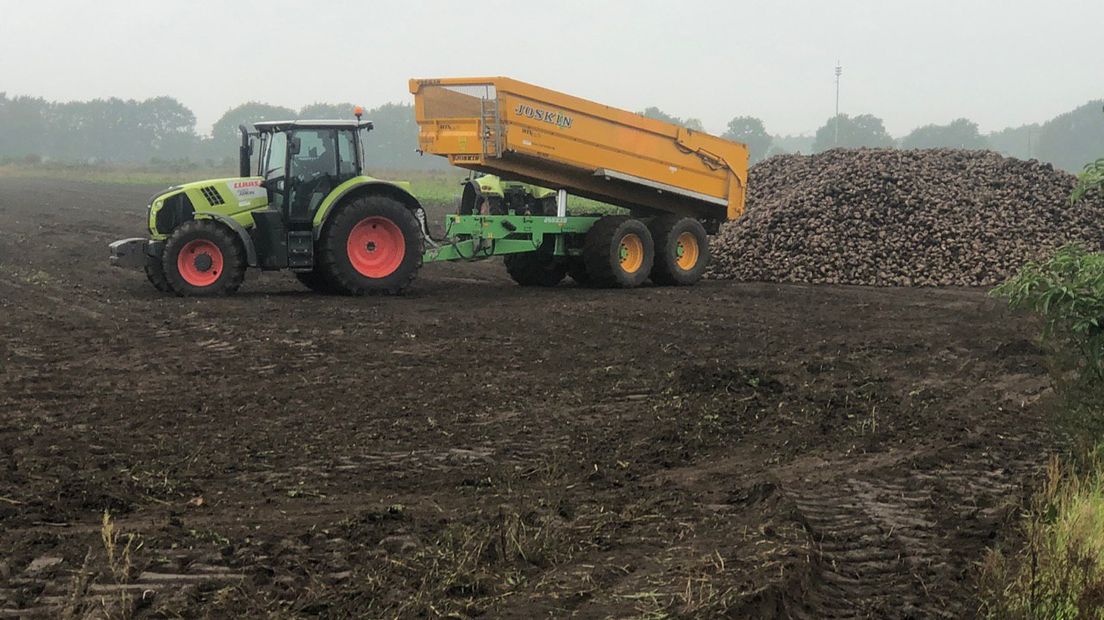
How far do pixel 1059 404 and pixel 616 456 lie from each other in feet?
9.42

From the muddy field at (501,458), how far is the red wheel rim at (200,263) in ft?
1.95

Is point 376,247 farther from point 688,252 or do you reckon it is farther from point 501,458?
point 501,458

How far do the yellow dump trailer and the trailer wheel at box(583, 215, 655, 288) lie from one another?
1.83ft

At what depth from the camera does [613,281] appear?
1449 cm

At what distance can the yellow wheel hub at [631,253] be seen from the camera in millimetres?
14812

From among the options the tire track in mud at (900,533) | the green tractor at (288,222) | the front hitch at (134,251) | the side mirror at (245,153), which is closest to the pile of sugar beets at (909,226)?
the green tractor at (288,222)

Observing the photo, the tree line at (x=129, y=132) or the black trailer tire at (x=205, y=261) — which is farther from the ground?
the tree line at (x=129, y=132)

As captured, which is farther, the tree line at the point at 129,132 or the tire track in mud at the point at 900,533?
the tree line at the point at 129,132

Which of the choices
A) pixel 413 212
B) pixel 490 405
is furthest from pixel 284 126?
pixel 490 405

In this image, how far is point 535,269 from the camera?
15.5 metres

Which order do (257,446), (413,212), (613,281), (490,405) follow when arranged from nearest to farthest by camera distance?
(257,446) < (490,405) < (413,212) < (613,281)

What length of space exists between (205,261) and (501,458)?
6989 millimetres

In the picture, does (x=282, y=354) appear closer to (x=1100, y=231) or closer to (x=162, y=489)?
(x=162, y=489)

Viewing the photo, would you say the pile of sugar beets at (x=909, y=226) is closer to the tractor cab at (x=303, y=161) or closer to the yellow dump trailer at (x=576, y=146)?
the yellow dump trailer at (x=576, y=146)
